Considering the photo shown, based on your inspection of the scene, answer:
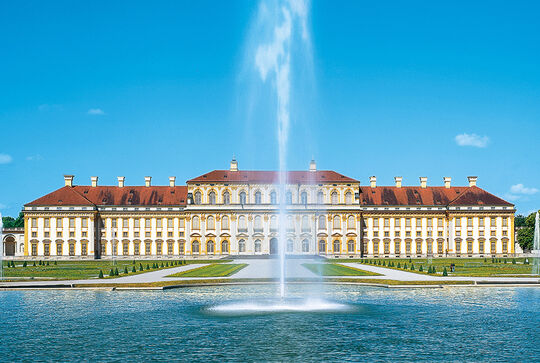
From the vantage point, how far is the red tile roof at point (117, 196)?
91250mm

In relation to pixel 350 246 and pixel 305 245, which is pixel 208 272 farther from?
pixel 350 246

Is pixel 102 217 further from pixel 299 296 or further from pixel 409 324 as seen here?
pixel 409 324

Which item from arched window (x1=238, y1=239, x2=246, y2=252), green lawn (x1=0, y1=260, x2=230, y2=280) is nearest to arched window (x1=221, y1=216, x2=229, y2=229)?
arched window (x1=238, y1=239, x2=246, y2=252)

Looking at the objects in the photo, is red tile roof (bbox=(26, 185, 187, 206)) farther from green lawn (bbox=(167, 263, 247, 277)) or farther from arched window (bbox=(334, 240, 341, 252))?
green lawn (bbox=(167, 263, 247, 277))

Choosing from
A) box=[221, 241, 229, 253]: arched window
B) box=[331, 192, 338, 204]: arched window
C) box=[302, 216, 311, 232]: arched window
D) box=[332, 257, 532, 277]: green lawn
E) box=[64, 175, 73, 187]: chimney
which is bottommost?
A: box=[221, 241, 229, 253]: arched window

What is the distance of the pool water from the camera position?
57.9 feet

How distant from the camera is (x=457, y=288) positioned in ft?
114

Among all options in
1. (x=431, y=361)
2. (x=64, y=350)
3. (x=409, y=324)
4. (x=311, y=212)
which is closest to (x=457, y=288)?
(x=409, y=324)

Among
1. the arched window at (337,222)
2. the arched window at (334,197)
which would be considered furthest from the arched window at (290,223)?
the arched window at (334,197)

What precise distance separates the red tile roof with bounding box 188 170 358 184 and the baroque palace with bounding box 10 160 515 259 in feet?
0.55

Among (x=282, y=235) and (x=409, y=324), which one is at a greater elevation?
(x=282, y=235)

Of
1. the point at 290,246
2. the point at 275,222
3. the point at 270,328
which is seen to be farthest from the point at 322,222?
the point at 270,328

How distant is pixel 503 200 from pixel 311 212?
1199 inches

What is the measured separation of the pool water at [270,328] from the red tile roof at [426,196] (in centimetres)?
6363
